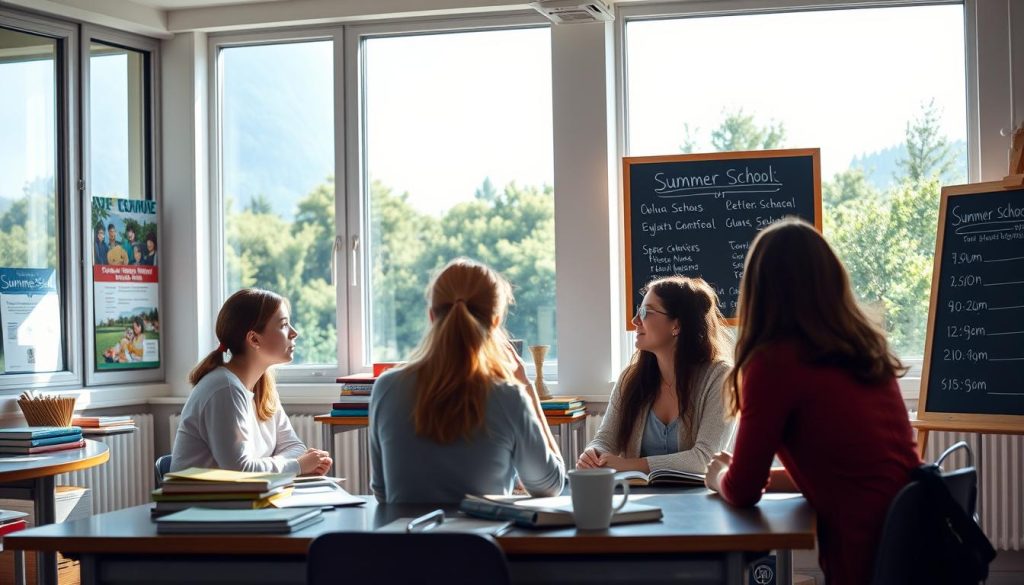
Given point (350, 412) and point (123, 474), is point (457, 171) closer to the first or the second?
point (350, 412)

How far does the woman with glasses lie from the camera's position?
10.7 ft

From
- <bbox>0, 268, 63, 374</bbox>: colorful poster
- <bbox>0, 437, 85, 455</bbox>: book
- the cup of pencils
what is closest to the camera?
<bbox>0, 437, 85, 455</bbox>: book

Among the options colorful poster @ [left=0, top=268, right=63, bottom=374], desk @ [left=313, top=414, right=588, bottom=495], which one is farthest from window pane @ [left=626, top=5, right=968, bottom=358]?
colorful poster @ [left=0, top=268, right=63, bottom=374]

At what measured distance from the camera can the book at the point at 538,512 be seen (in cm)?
192

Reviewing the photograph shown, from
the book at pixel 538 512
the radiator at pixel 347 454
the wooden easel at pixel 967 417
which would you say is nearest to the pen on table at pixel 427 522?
the book at pixel 538 512

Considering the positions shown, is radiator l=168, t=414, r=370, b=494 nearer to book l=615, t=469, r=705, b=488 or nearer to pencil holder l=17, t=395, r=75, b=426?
pencil holder l=17, t=395, r=75, b=426


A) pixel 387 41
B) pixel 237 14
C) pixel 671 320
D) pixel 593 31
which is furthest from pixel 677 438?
pixel 237 14

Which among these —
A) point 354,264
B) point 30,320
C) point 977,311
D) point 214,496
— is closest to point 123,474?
point 30,320

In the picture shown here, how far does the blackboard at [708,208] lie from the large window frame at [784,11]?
283 mm

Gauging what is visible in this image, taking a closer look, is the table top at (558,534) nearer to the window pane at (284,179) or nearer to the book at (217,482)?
the book at (217,482)

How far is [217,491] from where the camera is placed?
82.4 inches

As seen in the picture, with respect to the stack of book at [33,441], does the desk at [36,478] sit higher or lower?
lower

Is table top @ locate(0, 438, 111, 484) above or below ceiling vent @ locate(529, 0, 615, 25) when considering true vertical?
below

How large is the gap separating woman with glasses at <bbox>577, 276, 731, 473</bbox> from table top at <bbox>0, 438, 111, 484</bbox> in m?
1.58
